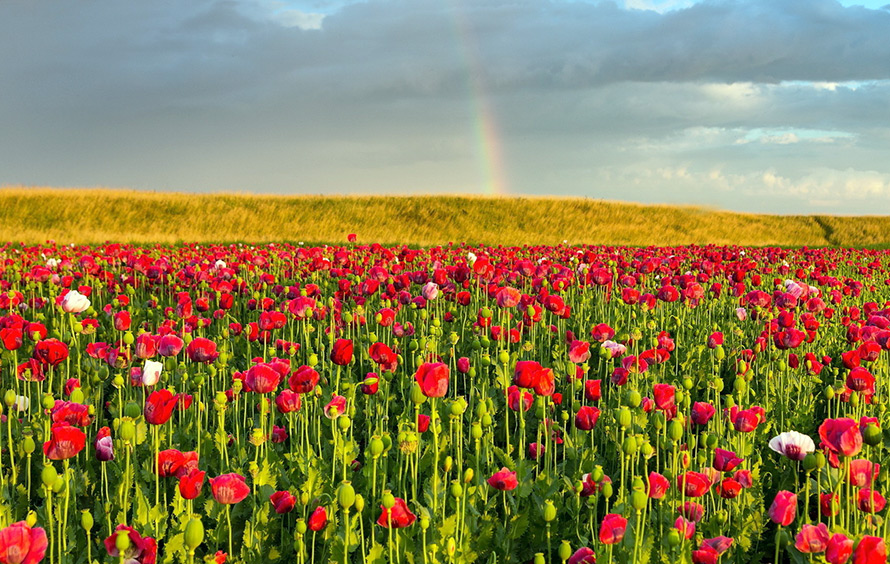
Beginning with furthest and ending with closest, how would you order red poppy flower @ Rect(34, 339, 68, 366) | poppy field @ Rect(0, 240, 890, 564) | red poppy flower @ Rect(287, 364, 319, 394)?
red poppy flower @ Rect(34, 339, 68, 366) < red poppy flower @ Rect(287, 364, 319, 394) < poppy field @ Rect(0, 240, 890, 564)

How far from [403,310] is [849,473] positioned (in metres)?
4.93

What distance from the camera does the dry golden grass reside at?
31.0 metres

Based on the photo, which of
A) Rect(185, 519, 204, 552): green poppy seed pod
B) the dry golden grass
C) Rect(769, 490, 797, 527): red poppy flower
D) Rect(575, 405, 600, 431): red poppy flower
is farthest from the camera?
the dry golden grass

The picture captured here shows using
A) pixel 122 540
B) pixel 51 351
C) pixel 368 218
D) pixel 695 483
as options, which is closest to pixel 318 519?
pixel 122 540

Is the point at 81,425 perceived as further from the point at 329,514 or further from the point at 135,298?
the point at 135,298

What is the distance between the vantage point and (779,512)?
2201 millimetres

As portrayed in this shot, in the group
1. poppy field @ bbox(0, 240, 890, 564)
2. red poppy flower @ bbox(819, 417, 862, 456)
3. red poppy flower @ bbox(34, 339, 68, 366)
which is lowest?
poppy field @ bbox(0, 240, 890, 564)

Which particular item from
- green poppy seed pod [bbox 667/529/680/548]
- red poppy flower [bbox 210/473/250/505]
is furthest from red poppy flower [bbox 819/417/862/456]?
red poppy flower [bbox 210/473/250/505]

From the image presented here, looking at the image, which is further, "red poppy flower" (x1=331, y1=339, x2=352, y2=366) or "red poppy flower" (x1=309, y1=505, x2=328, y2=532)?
"red poppy flower" (x1=331, y1=339, x2=352, y2=366)

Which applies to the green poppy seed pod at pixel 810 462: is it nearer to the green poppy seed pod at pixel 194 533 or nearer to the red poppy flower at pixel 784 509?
the red poppy flower at pixel 784 509

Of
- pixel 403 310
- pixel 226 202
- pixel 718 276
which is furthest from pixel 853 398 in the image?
pixel 226 202

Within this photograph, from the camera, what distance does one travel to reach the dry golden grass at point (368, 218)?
1219 inches

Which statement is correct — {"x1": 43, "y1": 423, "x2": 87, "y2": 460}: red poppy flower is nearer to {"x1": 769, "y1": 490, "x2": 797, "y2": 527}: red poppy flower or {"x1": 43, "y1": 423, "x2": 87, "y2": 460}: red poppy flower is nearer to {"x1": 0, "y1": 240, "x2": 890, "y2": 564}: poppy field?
{"x1": 0, "y1": 240, "x2": 890, "y2": 564}: poppy field

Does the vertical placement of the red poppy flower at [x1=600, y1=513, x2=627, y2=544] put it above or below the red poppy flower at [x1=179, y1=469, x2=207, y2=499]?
below
